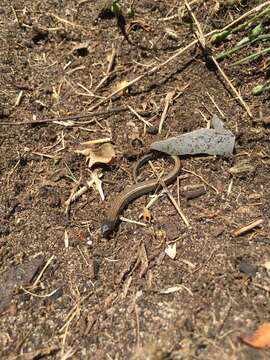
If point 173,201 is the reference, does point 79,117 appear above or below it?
above

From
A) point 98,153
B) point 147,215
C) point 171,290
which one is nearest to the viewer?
point 171,290

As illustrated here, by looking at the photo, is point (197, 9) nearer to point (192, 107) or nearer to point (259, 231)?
point (192, 107)

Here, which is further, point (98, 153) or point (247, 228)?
point (98, 153)

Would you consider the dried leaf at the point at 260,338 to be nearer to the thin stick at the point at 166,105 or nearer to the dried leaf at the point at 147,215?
the dried leaf at the point at 147,215

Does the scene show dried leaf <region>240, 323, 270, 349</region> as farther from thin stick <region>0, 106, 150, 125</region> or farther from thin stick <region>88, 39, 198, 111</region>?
thin stick <region>88, 39, 198, 111</region>

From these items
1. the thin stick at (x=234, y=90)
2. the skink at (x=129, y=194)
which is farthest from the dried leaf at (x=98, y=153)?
the thin stick at (x=234, y=90)

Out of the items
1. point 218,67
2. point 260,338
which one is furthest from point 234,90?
point 260,338

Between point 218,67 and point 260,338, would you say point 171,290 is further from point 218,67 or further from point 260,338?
point 218,67
